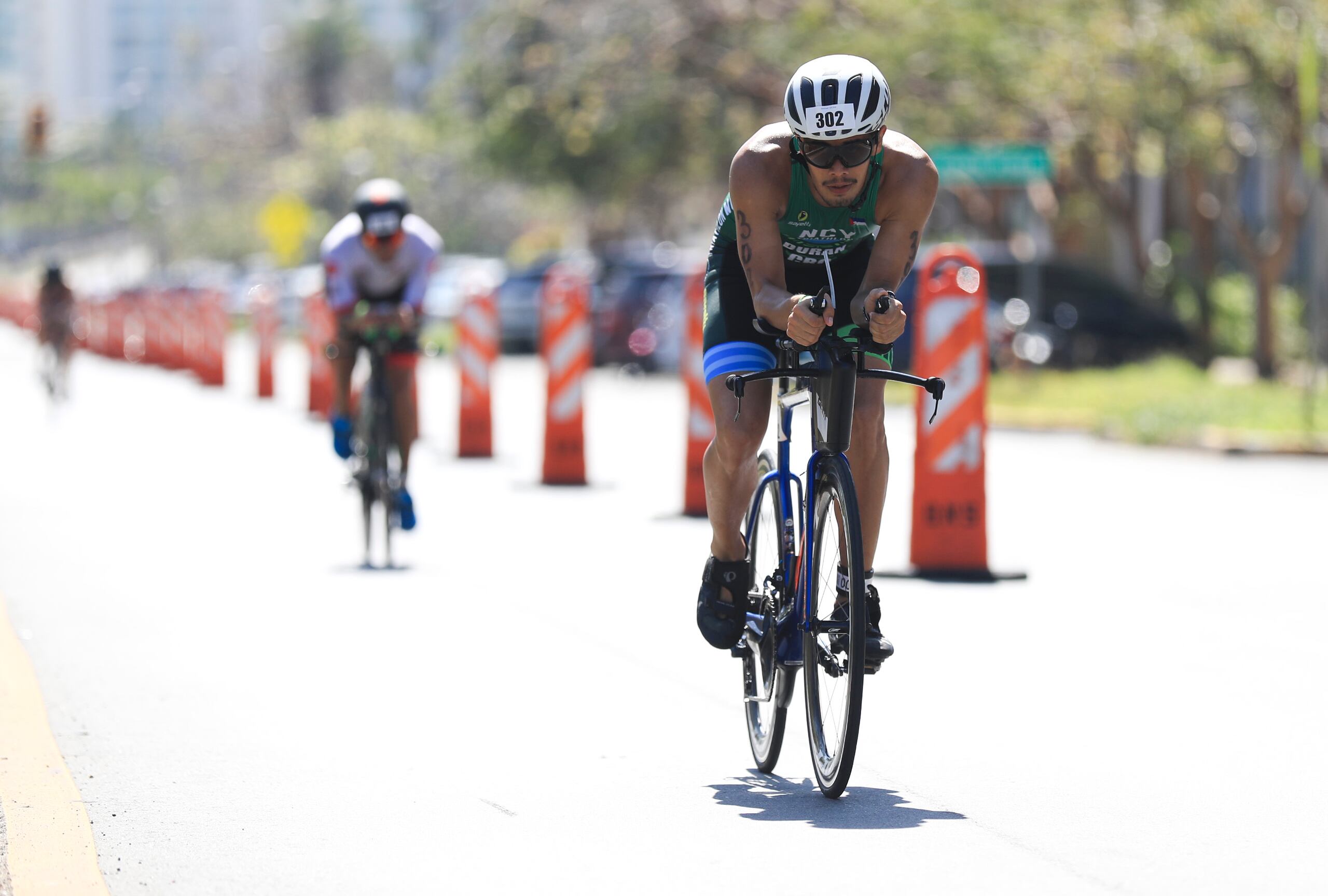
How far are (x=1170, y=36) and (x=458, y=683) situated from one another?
62.2 feet

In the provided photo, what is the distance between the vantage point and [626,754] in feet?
21.9

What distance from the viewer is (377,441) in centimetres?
1155

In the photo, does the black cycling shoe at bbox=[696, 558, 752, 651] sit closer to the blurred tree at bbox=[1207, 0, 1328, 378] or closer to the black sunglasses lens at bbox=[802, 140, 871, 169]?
the black sunglasses lens at bbox=[802, 140, 871, 169]

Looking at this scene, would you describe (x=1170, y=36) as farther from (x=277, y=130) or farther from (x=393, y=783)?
(x=277, y=130)

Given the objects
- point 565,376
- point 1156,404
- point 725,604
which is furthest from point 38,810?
point 1156,404

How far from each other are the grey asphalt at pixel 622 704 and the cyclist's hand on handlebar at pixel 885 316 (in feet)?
4.08

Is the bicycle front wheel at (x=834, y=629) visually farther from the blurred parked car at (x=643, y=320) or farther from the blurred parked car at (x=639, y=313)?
the blurred parked car at (x=643, y=320)

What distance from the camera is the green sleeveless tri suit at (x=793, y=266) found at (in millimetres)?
6180

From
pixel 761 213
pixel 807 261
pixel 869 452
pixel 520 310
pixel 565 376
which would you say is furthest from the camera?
pixel 520 310

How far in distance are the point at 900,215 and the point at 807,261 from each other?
1.05 feet

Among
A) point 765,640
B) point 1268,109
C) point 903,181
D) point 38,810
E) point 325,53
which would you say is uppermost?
point 325,53

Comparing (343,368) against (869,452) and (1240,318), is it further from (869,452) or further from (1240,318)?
(1240,318)

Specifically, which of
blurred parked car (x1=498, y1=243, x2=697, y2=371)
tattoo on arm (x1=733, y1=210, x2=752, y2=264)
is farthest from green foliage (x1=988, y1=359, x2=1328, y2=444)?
tattoo on arm (x1=733, y1=210, x2=752, y2=264)

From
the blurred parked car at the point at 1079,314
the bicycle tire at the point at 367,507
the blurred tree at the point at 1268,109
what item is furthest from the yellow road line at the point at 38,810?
the blurred parked car at the point at 1079,314
